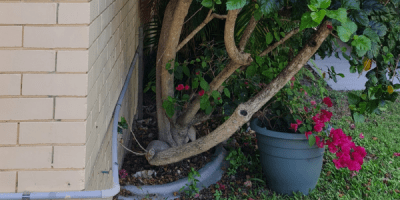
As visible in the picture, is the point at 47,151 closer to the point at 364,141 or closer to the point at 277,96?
the point at 277,96

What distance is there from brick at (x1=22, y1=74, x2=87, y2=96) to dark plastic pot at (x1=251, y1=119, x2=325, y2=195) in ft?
6.03

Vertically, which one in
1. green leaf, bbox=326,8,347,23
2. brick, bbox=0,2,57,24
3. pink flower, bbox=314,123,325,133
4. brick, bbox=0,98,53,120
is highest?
green leaf, bbox=326,8,347,23

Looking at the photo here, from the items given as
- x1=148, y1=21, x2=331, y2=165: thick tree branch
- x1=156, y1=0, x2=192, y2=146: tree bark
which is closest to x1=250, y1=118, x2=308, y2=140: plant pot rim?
x1=148, y1=21, x2=331, y2=165: thick tree branch

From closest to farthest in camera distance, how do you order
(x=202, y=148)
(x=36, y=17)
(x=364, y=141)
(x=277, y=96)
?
(x=36, y=17), (x=202, y=148), (x=277, y=96), (x=364, y=141)

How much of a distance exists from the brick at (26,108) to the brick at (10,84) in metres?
0.03

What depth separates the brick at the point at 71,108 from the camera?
1.53 m

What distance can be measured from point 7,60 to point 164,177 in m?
1.94

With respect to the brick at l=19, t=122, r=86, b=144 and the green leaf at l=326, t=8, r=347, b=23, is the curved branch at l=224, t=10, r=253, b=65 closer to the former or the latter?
the green leaf at l=326, t=8, r=347, b=23

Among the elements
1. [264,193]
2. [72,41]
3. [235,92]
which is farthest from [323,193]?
[72,41]

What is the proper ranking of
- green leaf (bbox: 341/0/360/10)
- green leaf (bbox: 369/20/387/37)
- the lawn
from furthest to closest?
the lawn → green leaf (bbox: 369/20/387/37) → green leaf (bbox: 341/0/360/10)

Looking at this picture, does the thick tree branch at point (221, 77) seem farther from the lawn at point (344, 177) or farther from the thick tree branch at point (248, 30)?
the lawn at point (344, 177)

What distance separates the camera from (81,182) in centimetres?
157

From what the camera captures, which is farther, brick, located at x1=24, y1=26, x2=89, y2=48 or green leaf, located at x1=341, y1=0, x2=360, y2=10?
green leaf, located at x1=341, y1=0, x2=360, y2=10

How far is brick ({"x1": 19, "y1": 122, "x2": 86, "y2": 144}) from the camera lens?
1.51 meters
